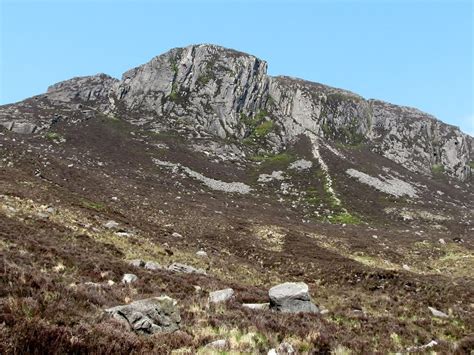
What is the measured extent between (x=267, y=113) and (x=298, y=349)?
12503 centimetres

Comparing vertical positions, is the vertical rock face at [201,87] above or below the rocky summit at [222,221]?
above

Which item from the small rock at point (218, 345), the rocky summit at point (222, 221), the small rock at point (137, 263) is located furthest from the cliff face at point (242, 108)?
the small rock at point (218, 345)

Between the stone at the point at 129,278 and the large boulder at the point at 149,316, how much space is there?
581 cm

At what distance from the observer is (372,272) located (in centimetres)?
2841

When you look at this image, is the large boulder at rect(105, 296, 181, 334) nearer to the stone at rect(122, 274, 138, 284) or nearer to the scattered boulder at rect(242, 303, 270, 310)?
the scattered boulder at rect(242, 303, 270, 310)

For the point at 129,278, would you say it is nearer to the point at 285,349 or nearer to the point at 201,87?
the point at 285,349

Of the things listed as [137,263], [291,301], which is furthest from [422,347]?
[137,263]

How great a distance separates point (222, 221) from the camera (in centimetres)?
4597

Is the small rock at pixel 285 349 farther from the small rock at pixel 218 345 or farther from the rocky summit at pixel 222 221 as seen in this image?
the small rock at pixel 218 345

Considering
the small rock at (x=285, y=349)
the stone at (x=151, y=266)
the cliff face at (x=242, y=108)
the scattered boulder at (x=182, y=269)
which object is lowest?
the scattered boulder at (x=182, y=269)

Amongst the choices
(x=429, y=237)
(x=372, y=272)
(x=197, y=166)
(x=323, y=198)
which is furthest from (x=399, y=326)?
(x=197, y=166)

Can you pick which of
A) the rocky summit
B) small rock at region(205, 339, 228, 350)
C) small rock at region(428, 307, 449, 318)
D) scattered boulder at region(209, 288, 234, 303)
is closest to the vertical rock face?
the rocky summit

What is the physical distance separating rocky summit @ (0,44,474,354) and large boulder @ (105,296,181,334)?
0.20 ft

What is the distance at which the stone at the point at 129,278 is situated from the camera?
1680 centimetres
